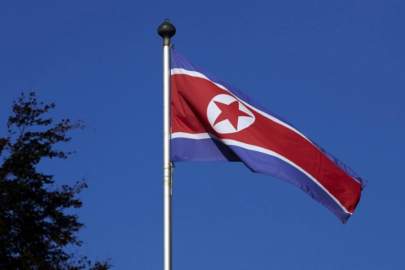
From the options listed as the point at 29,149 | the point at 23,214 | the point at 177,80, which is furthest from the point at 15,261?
the point at 177,80

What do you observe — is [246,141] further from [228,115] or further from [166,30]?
[166,30]

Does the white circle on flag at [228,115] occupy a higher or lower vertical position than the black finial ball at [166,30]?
lower

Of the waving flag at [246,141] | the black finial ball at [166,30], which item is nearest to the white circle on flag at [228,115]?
the waving flag at [246,141]

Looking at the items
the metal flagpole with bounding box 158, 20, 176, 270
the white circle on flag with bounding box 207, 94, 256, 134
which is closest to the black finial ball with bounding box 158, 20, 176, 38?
the metal flagpole with bounding box 158, 20, 176, 270

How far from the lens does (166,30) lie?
15.4 m

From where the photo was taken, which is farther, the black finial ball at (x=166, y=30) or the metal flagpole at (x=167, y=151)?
the black finial ball at (x=166, y=30)

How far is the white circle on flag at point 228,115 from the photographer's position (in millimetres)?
15516

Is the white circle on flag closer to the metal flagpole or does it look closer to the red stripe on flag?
the red stripe on flag

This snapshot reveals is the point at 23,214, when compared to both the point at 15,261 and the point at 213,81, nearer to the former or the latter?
the point at 15,261

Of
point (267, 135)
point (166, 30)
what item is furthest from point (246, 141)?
point (166, 30)

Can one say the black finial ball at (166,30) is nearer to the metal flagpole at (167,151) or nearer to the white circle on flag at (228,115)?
the metal flagpole at (167,151)

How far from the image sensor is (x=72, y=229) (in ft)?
77.3

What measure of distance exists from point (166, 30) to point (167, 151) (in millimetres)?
Answer: 1906

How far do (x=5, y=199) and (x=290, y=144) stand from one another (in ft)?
29.3
